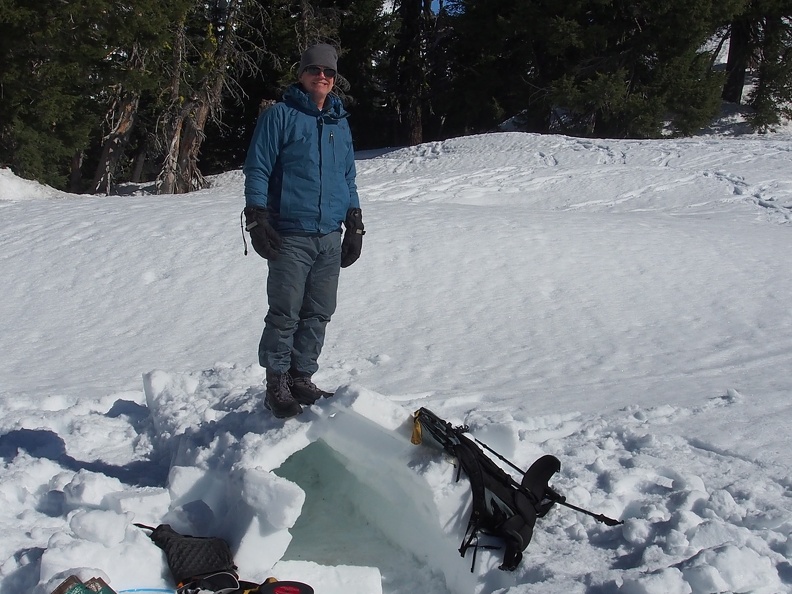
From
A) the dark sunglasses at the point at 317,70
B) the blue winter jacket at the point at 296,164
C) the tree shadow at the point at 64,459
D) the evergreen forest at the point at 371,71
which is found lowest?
the tree shadow at the point at 64,459

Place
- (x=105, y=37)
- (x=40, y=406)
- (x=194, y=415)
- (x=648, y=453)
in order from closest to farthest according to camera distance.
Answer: (x=648, y=453)
(x=194, y=415)
(x=40, y=406)
(x=105, y=37)

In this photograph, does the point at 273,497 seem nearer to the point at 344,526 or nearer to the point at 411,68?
the point at 344,526

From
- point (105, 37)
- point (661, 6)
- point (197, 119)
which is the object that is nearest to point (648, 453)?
point (105, 37)

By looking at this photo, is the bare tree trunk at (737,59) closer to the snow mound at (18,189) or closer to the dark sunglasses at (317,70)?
the snow mound at (18,189)

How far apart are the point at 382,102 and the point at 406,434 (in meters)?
23.0

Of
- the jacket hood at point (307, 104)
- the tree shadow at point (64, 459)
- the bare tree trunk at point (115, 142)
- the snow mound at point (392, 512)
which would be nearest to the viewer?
the snow mound at point (392, 512)

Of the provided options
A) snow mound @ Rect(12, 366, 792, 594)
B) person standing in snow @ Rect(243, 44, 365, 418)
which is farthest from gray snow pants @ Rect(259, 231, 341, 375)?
snow mound @ Rect(12, 366, 792, 594)

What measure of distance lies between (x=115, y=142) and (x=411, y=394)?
50.1 ft

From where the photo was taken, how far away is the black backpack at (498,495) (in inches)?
109

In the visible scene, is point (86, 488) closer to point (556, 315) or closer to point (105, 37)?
point (556, 315)

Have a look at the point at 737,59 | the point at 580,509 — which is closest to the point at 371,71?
the point at 737,59

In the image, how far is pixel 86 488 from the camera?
2930 mm

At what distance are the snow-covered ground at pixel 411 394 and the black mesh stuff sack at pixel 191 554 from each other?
0.05 meters

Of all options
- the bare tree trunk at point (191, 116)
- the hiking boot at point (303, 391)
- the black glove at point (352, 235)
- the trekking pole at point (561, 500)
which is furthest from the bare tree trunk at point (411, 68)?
the trekking pole at point (561, 500)
